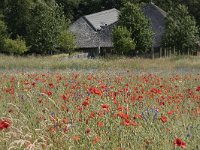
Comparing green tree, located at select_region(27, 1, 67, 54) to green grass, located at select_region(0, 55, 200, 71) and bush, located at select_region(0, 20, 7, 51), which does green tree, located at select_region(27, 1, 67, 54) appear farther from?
green grass, located at select_region(0, 55, 200, 71)

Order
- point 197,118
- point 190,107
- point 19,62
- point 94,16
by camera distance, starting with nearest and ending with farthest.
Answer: point 197,118 < point 190,107 < point 19,62 < point 94,16

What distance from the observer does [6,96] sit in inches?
301

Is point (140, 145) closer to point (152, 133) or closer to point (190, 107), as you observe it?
point (152, 133)

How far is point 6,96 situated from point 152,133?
13.1 feet

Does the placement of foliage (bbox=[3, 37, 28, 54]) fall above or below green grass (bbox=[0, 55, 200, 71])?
above

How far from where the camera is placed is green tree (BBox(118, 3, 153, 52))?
41.0 metres

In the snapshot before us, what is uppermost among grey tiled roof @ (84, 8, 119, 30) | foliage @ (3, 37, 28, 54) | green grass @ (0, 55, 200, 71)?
grey tiled roof @ (84, 8, 119, 30)

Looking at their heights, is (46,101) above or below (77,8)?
below

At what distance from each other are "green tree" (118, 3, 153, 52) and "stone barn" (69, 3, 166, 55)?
4944mm

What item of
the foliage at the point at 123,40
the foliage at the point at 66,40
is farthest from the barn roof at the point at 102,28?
the foliage at the point at 123,40

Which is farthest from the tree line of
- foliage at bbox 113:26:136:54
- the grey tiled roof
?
the grey tiled roof

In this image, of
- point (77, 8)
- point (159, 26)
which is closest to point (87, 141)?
point (159, 26)

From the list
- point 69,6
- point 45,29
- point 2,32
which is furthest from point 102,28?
point 69,6

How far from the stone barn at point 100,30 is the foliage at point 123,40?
6945 millimetres
